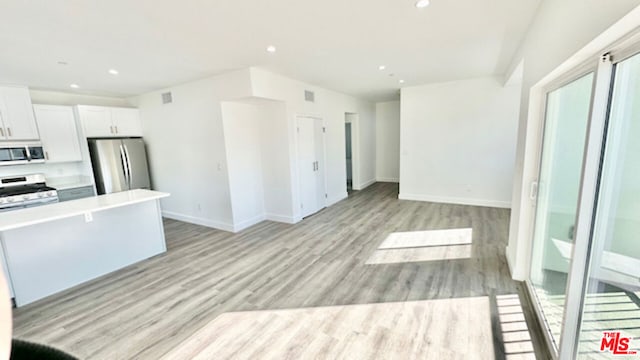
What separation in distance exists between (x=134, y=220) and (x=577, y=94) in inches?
188

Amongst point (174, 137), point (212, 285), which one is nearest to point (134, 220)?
point (212, 285)

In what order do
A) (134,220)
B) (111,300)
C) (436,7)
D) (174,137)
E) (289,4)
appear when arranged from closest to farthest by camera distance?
(289,4), (436,7), (111,300), (134,220), (174,137)

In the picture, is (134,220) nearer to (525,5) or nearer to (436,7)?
(436,7)

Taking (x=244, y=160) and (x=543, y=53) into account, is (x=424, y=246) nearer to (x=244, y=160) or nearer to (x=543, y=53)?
(x=543, y=53)

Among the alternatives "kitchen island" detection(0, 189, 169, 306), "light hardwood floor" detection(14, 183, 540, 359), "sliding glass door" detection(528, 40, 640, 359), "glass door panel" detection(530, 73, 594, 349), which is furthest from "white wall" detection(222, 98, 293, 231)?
"sliding glass door" detection(528, 40, 640, 359)

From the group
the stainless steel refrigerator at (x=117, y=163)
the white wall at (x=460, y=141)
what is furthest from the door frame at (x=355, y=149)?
the stainless steel refrigerator at (x=117, y=163)

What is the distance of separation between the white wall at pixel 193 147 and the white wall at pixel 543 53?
11.2ft

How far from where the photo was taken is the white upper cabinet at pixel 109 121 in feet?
16.3

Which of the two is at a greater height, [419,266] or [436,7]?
[436,7]

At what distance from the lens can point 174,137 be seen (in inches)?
202

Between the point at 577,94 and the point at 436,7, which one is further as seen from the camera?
the point at 436,7

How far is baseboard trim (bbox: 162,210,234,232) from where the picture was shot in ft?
15.6

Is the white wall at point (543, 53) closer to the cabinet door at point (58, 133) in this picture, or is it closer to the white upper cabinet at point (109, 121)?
the white upper cabinet at point (109, 121)

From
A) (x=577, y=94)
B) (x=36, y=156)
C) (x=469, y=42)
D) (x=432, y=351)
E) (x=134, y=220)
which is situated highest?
(x=469, y=42)
